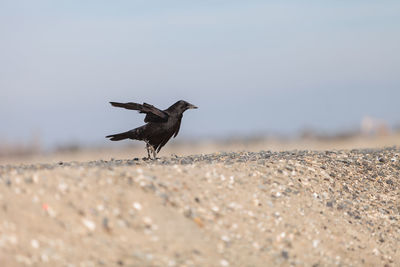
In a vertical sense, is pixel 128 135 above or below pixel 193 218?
above

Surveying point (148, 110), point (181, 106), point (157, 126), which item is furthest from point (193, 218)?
point (181, 106)

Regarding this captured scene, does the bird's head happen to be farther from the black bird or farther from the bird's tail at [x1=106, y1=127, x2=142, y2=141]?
the bird's tail at [x1=106, y1=127, x2=142, y2=141]

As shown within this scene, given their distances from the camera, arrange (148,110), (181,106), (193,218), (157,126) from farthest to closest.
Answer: (181,106), (157,126), (148,110), (193,218)

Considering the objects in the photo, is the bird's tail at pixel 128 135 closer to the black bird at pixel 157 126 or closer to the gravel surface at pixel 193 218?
the black bird at pixel 157 126

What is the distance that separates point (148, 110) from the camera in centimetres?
1126

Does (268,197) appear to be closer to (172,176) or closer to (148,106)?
(172,176)

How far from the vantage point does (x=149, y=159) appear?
11234 millimetres

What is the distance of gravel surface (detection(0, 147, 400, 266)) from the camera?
248 inches

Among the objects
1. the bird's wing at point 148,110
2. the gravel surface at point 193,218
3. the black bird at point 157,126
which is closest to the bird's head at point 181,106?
the black bird at point 157,126

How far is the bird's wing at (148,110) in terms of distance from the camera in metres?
11.0

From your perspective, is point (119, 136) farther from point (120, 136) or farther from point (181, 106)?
point (181, 106)

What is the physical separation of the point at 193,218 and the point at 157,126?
455 centimetres

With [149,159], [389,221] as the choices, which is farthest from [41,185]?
[389,221]

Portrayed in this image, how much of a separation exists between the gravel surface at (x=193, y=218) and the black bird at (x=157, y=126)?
7.12 feet
